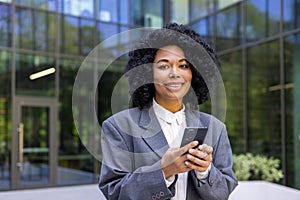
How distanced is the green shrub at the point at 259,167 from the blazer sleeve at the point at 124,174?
6460 mm

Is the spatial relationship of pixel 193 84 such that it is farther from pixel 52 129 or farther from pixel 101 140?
pixel 52 129

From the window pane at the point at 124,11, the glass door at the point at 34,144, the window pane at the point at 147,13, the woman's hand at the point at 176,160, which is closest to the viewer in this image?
the woman's hand at the point at 176,160

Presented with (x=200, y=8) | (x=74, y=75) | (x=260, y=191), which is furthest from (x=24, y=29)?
(x=260, y=191)

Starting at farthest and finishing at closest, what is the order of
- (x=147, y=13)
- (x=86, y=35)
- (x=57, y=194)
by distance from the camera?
1. (x=147, y=13)
2. (x=86, y=35)
3. (x=57, y=194)

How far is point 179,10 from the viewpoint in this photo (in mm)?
11453

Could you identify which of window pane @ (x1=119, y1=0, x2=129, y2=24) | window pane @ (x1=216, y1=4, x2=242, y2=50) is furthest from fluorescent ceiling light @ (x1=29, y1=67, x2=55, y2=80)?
window pane @ (x1=216, y1=4, x2=242, y2=50)

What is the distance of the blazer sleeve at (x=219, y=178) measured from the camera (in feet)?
4.12

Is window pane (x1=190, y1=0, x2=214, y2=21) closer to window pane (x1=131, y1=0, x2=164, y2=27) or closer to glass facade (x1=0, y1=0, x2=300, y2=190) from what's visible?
glass facade (x1=0, y1=0, x2=300, y2=190)

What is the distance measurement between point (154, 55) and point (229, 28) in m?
9.02

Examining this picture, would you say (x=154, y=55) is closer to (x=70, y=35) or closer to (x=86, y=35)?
(x=70, y=35)

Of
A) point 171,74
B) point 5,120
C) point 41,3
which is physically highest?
point 41,3

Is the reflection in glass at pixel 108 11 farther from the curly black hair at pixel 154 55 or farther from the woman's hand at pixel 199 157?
the woman's hand at pixel 199 157

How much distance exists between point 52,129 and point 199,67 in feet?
28.4

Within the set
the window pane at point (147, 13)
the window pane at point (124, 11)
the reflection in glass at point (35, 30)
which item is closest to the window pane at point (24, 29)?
the reflection in glass at point (35, 30)
